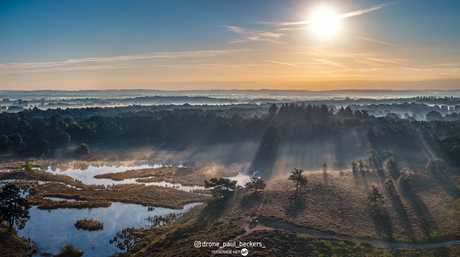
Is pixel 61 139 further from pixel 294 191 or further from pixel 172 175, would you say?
pixel 294 191

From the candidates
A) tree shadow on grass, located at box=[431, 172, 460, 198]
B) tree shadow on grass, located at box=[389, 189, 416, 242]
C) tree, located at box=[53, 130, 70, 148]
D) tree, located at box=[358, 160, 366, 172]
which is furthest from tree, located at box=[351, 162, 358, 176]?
tree, located at box=[53, 130, 70, 148]

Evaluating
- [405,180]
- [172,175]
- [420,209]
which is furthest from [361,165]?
[172,175]

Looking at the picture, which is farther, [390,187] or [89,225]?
[390,187]

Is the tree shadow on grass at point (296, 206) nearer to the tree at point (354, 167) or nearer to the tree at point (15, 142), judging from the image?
the tree at point (354, 167)

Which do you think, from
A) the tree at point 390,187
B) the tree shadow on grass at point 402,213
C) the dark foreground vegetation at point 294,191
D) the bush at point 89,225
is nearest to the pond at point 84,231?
the bush at point 89,225

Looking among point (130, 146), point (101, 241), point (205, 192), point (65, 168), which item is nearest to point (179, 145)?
point (130, 146)
